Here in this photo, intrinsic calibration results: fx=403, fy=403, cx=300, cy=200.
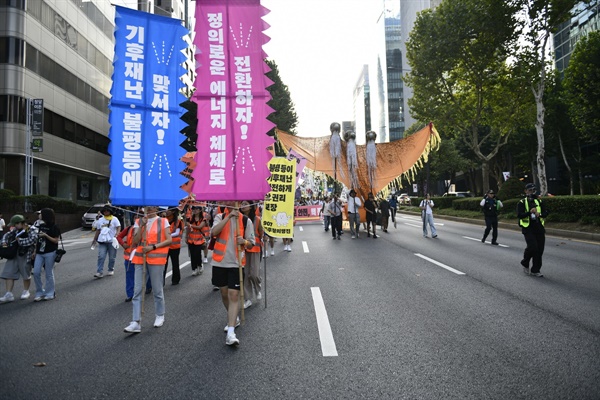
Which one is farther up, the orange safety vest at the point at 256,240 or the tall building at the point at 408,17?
the tall building at the point at 408,17

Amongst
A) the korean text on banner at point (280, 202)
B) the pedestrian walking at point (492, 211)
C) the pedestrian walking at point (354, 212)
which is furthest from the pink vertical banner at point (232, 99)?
the pedestrian walking at point (354, 212)

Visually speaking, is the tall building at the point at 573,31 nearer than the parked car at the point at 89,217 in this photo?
No

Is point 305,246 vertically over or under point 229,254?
under

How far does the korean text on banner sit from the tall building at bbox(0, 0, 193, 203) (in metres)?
24.0

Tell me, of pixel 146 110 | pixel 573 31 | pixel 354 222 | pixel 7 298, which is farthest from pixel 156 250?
pixel 573 31

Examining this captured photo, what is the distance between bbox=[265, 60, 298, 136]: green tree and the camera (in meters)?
36.1

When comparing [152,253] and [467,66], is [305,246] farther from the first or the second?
[467,66]

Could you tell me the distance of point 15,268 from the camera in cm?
744

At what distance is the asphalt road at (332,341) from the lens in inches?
139

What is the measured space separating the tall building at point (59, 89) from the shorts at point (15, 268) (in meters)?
21.4

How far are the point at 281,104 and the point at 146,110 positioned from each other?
105 ft

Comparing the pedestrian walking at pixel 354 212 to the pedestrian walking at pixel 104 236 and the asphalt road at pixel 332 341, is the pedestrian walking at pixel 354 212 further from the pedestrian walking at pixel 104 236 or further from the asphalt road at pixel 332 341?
the pedestrian walking at pixel 104 236

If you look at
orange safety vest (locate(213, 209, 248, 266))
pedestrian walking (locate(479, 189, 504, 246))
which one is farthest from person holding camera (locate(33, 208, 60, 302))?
pedestrian walking (locate(479, 189, 504, 246))

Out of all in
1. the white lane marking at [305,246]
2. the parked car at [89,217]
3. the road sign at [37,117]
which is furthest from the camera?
the parked car at [89,217]
